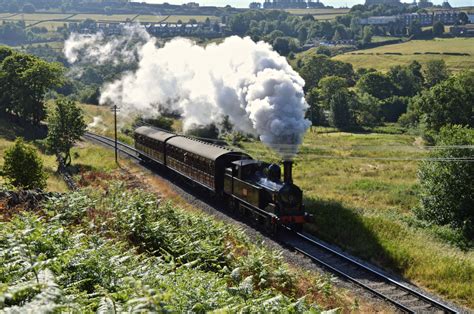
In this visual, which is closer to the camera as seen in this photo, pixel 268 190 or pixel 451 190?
pixel 268 190

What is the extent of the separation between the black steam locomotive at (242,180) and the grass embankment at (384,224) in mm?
2586

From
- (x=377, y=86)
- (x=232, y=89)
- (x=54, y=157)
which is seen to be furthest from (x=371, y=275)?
(x=377, y=86)

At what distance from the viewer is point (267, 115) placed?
25.7 metres

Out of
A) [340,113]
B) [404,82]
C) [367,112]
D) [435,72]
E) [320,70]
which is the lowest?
[367,112]

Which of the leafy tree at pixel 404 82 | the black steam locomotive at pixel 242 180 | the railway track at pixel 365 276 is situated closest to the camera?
the railway track at pixel 365 276

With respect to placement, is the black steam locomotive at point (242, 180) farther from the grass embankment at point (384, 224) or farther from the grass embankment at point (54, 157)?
the grass embankment at point (54, 157)

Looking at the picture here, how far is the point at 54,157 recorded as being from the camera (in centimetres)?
4934

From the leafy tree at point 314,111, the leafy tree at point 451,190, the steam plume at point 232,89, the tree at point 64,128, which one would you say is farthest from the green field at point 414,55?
the leafy tree at point 451,190

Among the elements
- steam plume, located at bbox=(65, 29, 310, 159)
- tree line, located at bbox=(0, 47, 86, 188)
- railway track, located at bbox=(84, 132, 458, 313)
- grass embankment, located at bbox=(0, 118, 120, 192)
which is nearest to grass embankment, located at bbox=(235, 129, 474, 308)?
railway track, located at bbox=(84, 132, 458, 313)

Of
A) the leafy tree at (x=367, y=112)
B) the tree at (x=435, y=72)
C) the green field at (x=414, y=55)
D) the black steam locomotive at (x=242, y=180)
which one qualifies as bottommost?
the leafy tree at (x=367, y=112)

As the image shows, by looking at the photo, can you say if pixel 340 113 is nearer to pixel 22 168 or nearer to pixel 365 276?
pixel 22 168

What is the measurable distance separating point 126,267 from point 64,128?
35642mm

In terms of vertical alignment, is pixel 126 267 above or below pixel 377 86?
above

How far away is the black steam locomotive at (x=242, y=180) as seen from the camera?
22516mm
